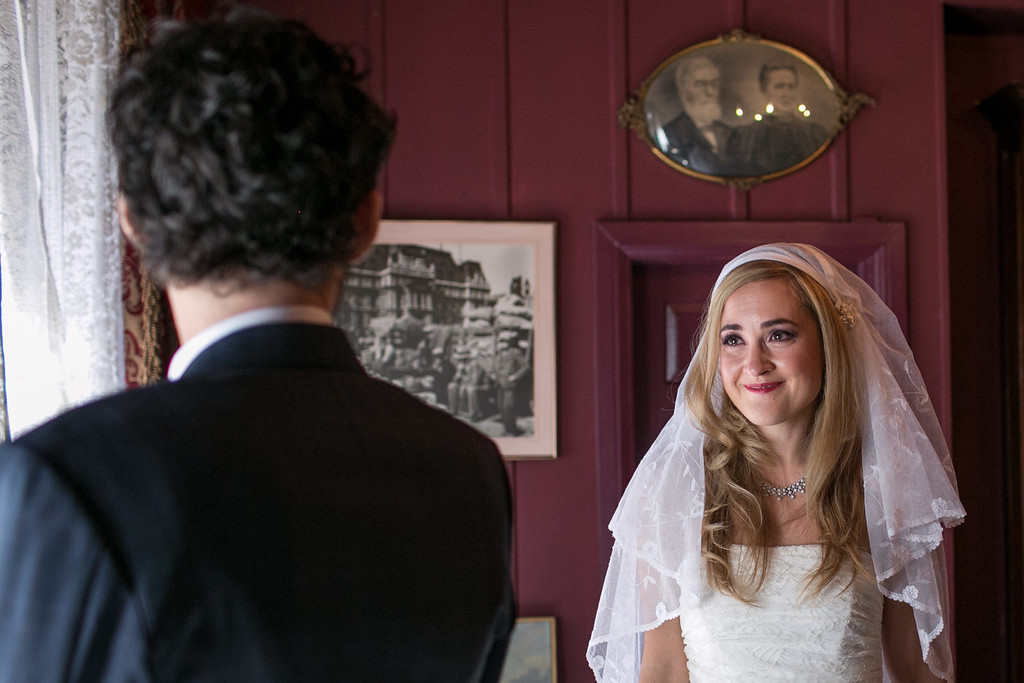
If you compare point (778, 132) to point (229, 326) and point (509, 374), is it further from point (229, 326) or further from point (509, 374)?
point (229, 326)

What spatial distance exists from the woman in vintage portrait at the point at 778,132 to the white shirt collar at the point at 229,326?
8.04 ft

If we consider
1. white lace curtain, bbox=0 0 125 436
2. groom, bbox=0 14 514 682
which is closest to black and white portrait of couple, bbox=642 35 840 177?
white lace curtain, bbox=0 0 125 436

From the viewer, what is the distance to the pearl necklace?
220 centimetres

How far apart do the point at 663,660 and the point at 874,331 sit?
0.95m

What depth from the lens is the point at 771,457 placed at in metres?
2.25

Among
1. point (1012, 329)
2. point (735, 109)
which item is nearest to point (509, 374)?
point (735, 109)

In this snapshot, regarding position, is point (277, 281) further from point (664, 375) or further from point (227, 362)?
point (664, 375)

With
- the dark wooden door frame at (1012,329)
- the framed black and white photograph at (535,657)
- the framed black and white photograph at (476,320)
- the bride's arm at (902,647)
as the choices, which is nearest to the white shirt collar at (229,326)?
the bride's arm at (902,647)

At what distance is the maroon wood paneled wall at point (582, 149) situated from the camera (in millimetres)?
2920

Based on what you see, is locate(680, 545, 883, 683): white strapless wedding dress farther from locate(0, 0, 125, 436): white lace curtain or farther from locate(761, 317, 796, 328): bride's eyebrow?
locate(0, 0, 125, 436): white lace curtain

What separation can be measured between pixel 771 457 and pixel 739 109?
1225mm

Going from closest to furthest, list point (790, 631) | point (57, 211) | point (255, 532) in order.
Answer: point (255, 532)
point (57, 211)
point (790, 631)

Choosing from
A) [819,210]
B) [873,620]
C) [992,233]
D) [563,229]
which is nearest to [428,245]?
[563,229]

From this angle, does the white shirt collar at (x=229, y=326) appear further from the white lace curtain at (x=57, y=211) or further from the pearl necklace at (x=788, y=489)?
the pearl necklace at (x=788, y=489)
